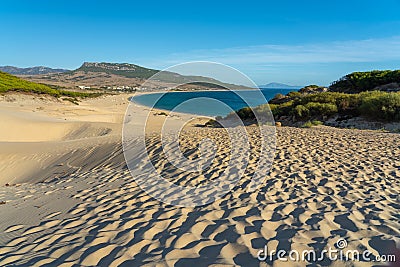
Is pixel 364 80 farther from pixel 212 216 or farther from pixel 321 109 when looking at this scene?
pixel 212 216

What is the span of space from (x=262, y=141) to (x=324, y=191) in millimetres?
5122

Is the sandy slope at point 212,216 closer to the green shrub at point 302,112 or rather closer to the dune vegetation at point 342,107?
the dune vegetation at point 342,107

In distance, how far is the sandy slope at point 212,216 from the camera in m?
3.30

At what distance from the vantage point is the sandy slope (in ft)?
10.8

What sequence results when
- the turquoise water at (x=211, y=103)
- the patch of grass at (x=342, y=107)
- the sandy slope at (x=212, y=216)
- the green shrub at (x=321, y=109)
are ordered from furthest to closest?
the green shrub at (x=321, y=109) → the patch of grass at (x=342, y=107) → the turquoise water at (x=211, y=103) → the sandy slope at (x=212, y=216)

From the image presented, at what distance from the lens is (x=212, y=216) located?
4.27 metres

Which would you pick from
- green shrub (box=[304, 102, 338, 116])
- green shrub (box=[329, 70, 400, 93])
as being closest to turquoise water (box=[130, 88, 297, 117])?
green shrub (box=[304, 102, 338, 116])

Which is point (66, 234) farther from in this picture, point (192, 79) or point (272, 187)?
point (192, 79)

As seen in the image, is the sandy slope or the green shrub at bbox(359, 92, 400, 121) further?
the green shrub at bbox(359, 92, 400, 121)

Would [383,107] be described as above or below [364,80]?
below

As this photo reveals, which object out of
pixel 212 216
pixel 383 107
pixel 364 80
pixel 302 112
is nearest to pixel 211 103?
pixel 364 80

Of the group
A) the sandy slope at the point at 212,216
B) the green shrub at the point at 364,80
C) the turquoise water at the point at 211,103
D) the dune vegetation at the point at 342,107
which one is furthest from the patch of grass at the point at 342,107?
the green shrub at the point at 364,80

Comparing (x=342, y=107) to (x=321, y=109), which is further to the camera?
(x=342, y=107)

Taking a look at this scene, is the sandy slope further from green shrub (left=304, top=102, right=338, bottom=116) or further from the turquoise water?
green shrub (left=304, top=102, right=338, bottom=116)
